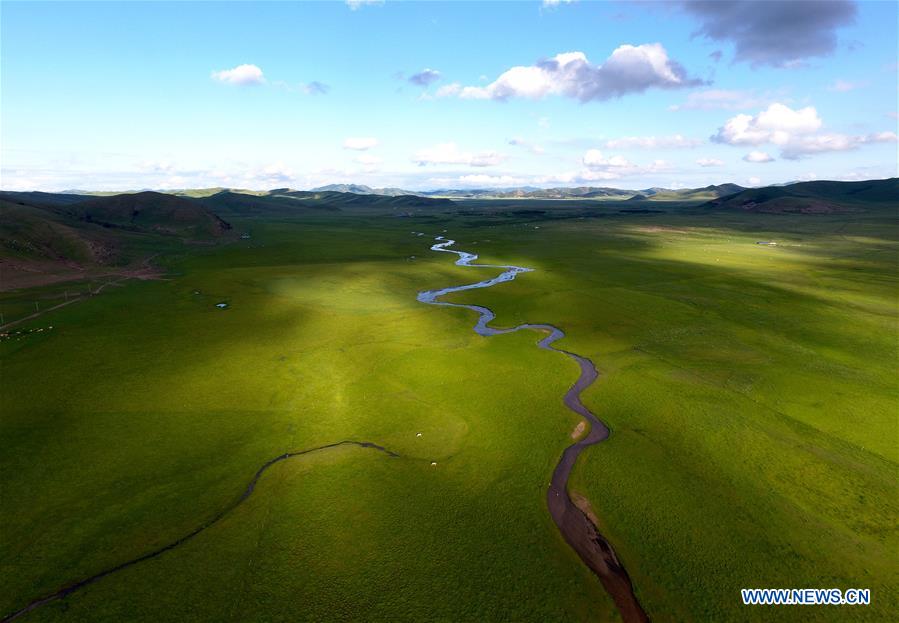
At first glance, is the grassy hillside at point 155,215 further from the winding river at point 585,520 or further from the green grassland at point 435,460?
the winding river at point 585,520

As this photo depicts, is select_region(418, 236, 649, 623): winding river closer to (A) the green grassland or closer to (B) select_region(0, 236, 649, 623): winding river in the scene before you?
(B) select_region(0, 236, 649, 623): winding river

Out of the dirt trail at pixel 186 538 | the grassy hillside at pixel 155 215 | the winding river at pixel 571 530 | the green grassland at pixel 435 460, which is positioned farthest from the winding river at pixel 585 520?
the grassy hillside at pixel 155 215

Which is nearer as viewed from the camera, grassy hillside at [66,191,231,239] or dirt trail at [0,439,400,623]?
dirt trail at [0,439,400,623]

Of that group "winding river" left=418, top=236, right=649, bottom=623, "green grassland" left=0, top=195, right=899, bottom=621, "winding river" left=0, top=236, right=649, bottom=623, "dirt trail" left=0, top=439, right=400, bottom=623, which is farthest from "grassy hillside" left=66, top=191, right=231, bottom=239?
"winding river" left=418, top=236, right=649, bottom=623

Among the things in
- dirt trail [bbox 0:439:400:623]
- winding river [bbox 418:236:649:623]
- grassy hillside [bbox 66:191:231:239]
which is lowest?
winding river [bbox 418:236:649:623]

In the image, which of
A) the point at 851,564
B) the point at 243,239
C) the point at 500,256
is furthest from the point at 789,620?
the point at 243,239

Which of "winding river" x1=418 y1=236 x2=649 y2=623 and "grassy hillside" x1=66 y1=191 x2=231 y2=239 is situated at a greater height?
"grassy hillside" x1=66 y1=191 x2=231 y2=239
